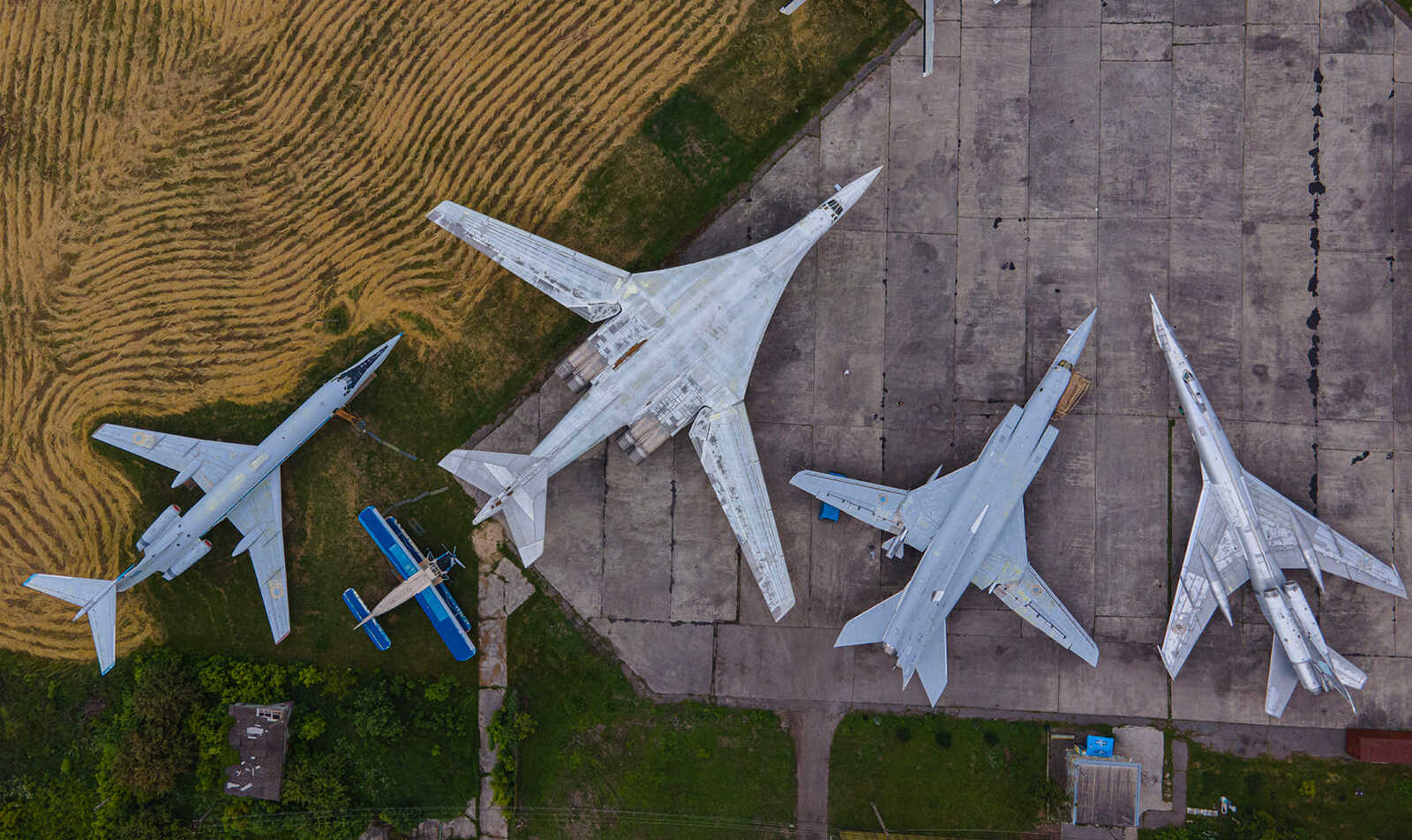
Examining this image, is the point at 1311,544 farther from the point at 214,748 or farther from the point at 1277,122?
the point at 214,748

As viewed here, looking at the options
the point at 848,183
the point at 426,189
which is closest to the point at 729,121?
the point at 848,183

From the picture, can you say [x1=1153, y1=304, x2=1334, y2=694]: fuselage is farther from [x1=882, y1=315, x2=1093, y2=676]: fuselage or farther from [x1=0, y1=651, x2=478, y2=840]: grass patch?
[x1=0, y1=651, x2=478, y2=840]: grass patch

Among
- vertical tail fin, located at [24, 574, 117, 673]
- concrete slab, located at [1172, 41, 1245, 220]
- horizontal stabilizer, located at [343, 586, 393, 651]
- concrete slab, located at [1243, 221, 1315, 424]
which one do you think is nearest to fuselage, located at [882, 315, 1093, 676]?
concrete slab, located at [1243, 221, 1315, 424]

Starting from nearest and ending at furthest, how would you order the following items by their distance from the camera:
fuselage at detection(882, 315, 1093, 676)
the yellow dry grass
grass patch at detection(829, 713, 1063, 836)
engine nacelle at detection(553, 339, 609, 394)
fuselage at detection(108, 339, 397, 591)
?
fuselage at detection(882, 315, 1093, 676) < engine nacelle at detection(553, 339, 609, 394) < fuselage at detection(108, 339, 397, 591) < grass patch at detection(829, 713, 1063, 836) < the yellow dry grass

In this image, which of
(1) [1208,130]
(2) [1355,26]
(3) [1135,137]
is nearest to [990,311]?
(3) [1135,137]

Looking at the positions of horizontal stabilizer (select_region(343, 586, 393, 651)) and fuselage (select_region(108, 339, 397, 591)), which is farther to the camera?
horizontal stabilizer (select_region(343, 586, 393, 651))

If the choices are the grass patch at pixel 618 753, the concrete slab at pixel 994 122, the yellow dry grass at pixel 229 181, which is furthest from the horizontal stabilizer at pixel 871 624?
the yellow dry grass at pixel 229 181

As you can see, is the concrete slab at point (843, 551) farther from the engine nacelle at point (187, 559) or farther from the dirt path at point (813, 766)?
the engine nacelle at point (187, 559)
